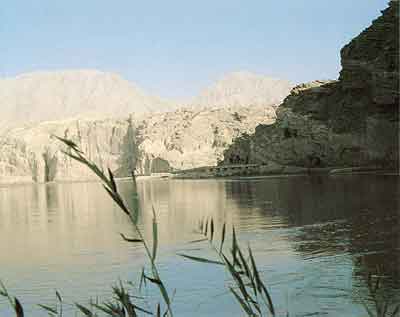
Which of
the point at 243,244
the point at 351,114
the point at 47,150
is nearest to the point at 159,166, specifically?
the point at 47,150

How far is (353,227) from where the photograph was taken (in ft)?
46.8

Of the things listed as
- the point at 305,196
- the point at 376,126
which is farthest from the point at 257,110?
the point at 305,196

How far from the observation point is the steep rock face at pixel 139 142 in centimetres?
8131

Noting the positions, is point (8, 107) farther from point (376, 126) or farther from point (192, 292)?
point (192, 292)

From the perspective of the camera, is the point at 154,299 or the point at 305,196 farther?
the point at 305,196

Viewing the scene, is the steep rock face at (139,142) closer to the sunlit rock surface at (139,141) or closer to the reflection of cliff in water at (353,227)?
the sunlit rock surface at (139,141)

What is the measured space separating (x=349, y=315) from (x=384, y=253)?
3721 mm

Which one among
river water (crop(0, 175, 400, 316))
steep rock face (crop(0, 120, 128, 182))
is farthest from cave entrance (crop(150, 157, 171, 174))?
river water (crop(0, 175, 400, 316))

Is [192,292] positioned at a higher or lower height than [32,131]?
lower

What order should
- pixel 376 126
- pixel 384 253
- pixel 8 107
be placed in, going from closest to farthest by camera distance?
pixel 384 253 < pixel 376 126 < pixel 8 107

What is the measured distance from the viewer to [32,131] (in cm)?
10569

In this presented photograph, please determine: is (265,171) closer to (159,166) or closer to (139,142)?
(159,166)

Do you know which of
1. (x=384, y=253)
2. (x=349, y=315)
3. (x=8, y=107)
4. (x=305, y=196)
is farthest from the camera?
(x=8, y=107)

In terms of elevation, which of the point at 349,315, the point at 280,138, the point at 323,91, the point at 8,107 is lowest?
the point at 349,315
